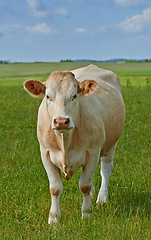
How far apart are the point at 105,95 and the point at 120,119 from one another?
509 mm

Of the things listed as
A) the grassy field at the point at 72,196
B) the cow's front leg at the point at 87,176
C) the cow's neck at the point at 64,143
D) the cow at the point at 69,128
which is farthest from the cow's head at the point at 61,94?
the grassy field at the point at 72,196

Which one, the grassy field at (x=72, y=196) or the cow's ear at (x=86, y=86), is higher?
the cow's ear at (x=86, y=86)

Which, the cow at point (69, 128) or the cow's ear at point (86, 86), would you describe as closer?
the cow at point (69, 128)

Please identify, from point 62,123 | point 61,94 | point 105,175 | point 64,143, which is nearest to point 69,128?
point 62,123

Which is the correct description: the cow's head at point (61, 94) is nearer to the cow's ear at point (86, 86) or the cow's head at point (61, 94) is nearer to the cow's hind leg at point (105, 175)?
the cow's ear at point (86, 86)

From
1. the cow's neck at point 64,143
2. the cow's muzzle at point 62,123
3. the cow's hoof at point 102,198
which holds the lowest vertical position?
the cow's hoof at point 102,198

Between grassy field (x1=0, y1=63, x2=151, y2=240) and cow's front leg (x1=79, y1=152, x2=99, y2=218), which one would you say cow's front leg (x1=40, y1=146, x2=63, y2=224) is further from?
cow's front leg (x1=79, y1=152, x2=99, y2=218)

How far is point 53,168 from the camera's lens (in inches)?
185

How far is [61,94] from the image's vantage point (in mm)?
3912

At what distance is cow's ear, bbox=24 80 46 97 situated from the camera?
13.8 feet

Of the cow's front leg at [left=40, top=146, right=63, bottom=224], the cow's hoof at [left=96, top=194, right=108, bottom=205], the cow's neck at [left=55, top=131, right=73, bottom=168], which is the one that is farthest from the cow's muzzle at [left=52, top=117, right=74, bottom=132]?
the cow's hoof at [left=96, top=194, right=108, bottom=205]

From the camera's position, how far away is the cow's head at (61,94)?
366cm

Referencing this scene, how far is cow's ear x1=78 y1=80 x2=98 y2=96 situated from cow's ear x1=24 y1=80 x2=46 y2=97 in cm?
43

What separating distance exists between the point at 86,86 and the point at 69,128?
0.72 m
